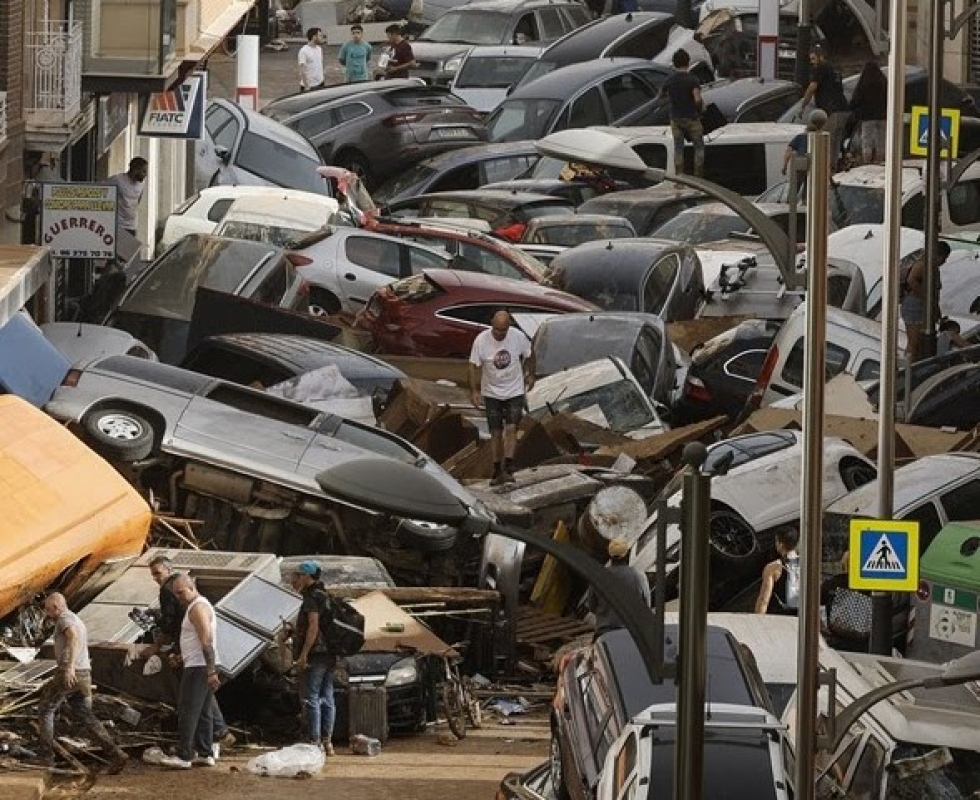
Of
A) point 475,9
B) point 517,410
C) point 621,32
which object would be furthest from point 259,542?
point 475,9

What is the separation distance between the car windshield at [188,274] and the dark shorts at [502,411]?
512 centimetres

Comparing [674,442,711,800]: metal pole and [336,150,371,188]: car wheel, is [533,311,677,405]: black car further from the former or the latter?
[674,442,711,800]: metal pole

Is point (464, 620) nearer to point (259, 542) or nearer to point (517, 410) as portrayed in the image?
point (259, 542)

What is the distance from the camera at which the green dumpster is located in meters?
20.2

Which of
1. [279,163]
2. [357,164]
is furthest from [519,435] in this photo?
[357,164]

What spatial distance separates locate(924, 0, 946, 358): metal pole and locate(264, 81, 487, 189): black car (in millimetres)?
17546

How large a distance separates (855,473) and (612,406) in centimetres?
463

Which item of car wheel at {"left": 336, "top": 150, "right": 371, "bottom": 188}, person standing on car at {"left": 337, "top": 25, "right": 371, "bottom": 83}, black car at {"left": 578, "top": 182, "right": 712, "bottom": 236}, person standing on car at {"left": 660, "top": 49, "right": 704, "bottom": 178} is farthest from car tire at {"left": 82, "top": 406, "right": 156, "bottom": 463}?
person standing on car at {"left": 337, "top": 25, "right": 371, "bottom": 83}

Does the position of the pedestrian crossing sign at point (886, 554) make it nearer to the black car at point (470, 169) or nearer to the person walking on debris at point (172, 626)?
the person walking on debris at point (172, 626)

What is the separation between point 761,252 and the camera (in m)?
35.2

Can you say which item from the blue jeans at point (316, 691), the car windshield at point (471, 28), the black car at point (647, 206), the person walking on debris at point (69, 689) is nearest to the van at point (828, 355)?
the black car at point (647, 206)

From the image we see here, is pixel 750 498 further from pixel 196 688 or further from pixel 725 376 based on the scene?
pixel 725 376

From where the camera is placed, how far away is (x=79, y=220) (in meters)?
29.6

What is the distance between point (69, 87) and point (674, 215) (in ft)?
34.3
